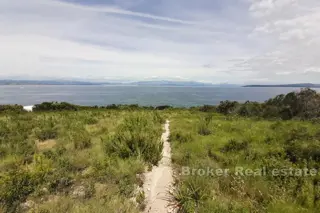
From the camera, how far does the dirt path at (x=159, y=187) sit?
483 centimetres

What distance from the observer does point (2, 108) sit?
129ft

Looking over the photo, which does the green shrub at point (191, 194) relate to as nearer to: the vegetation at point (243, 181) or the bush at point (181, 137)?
the vegetation at point (243, 181)

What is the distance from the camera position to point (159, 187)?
5727 millimetres

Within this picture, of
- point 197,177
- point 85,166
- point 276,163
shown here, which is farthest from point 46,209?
point 276,163

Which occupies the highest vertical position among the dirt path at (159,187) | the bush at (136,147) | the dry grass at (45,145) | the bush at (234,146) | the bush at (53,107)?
the bush at (136,147)

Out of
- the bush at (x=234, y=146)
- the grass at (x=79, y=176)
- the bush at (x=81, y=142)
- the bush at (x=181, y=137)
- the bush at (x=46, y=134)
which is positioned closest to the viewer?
the grass at (x=79, y=176)

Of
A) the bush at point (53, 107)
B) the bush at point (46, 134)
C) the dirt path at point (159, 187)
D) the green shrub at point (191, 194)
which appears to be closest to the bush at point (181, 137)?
the dirt path at point (159, 187)

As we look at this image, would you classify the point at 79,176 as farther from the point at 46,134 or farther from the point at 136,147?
the point at 46,134

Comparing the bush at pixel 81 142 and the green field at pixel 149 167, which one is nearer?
the green field at pixel 149 167

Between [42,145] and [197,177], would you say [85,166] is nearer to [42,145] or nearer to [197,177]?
[197,177]

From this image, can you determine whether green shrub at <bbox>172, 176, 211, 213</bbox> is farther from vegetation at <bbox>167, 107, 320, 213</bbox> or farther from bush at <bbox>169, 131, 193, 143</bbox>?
bush at <bbox>169, 131, 193, 143</bbox>

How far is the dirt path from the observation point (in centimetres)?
483

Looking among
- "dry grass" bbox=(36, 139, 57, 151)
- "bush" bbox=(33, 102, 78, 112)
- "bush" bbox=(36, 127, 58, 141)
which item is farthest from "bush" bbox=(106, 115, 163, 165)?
"bush" bbox=(33, 102, 78, 112)

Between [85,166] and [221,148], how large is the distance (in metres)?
5.12
